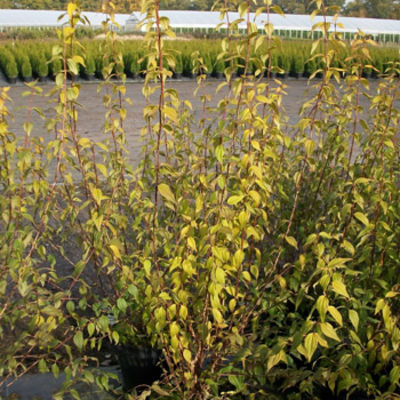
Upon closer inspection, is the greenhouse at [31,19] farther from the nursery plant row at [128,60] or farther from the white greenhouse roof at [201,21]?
the nursery plant row at [128,60]

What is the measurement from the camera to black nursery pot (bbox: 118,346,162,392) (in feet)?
7.62

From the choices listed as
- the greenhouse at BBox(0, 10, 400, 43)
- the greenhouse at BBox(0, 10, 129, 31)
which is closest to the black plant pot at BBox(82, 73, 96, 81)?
the greenhouse at BBox(0, 10, 129, 31)

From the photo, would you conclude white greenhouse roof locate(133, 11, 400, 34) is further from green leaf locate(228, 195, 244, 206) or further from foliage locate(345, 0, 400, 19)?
green leaf locate(228, 195, 244, 206)

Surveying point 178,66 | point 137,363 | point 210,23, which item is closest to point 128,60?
point 178,66

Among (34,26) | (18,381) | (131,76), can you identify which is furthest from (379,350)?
(34,26)

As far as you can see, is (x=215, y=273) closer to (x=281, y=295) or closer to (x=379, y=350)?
(x=281, y=295)

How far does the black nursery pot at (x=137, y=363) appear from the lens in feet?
7.62

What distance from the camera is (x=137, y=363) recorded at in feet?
7.65

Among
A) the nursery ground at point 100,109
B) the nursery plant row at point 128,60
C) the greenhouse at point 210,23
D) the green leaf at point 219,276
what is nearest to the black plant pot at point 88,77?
the nursery plant row at point 128,60

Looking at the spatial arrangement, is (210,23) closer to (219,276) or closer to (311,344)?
(219,276)

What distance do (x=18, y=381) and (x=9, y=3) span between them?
4122 cm

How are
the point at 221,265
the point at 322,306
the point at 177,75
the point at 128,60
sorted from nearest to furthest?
1. the point at 322,306
2. the point at 221,265
3. the point at 128,60
4. the point at 177,75

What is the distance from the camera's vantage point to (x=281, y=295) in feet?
6.71

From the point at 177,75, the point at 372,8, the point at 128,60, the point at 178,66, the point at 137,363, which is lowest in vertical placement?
the point at 137,363
